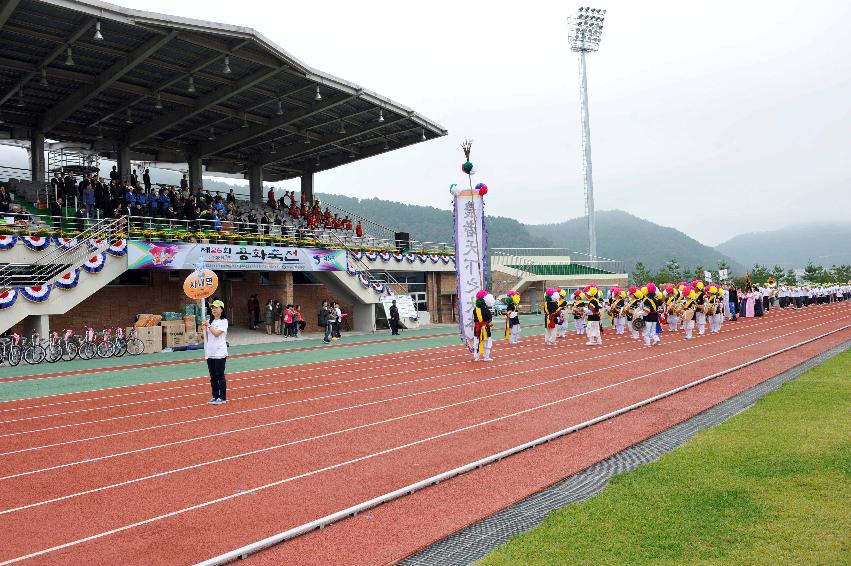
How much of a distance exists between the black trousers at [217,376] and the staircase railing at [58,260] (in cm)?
1242

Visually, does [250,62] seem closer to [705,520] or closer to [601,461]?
[601,461]

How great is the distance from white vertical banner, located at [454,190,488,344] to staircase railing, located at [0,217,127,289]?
12585mm

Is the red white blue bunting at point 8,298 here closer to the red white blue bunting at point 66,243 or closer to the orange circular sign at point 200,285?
the red white blue bunting at point 66,243

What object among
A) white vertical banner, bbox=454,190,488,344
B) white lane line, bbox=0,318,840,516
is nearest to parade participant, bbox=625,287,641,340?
white lane line, bbox=0,318,840,516

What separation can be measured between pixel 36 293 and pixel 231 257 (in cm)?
785

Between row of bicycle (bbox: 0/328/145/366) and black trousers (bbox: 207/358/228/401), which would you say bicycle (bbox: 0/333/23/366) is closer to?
row of bicycle (bbox: 0/328/145/366)

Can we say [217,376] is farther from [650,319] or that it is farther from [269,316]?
[269,316]

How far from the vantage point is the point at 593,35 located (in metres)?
56.4

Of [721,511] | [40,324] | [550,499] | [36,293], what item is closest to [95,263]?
[36,293]

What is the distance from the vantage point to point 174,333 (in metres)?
24.9

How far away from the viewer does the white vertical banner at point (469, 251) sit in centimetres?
1870

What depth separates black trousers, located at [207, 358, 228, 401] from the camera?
11938mm

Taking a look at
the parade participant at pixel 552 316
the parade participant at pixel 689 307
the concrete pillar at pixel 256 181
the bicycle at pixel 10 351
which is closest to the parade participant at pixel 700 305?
the parade participant at pixel 689 307

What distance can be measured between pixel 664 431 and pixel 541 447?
180 cm
